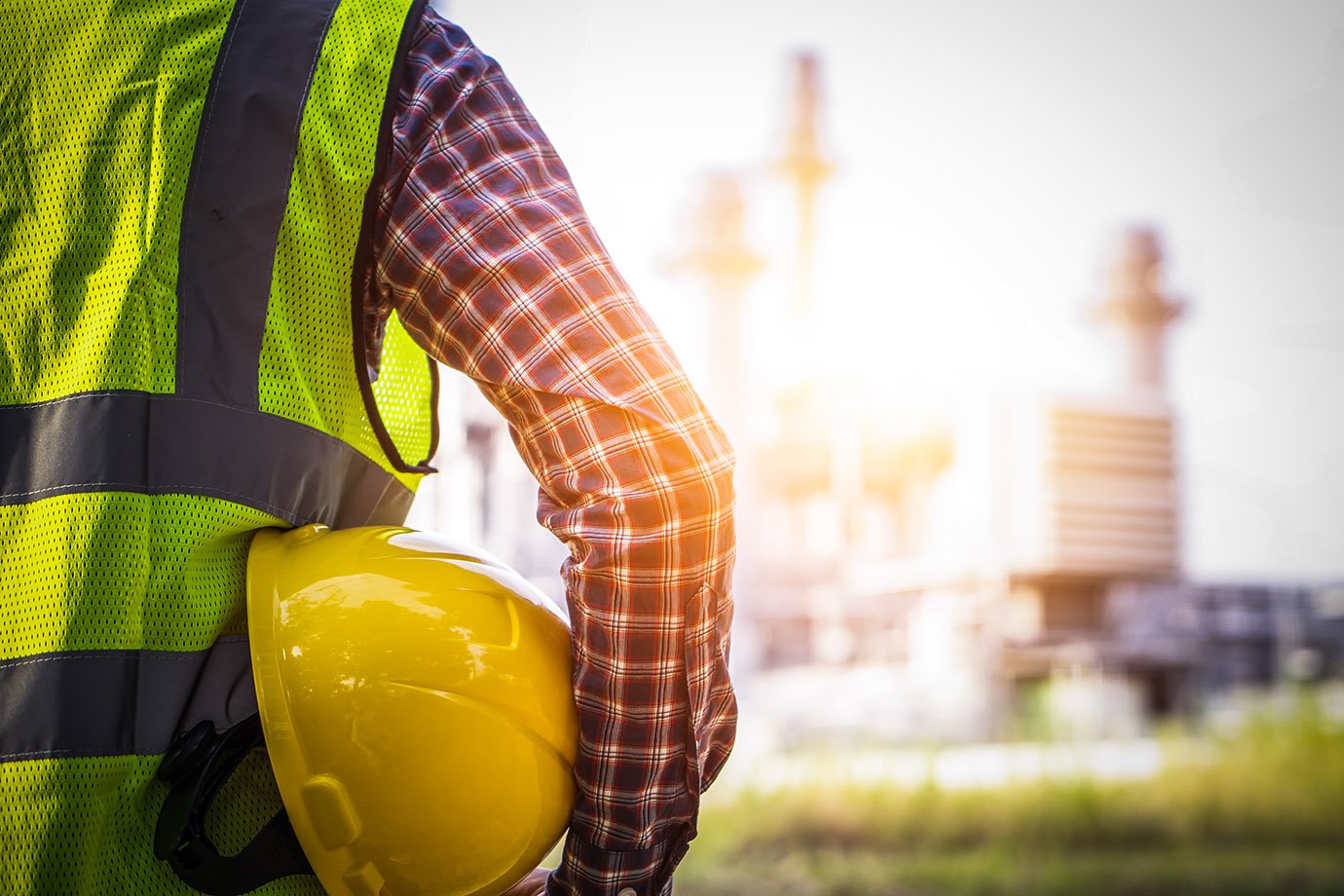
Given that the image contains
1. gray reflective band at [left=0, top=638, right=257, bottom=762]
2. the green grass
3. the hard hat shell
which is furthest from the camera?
the green grass

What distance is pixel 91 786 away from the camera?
1.05 m

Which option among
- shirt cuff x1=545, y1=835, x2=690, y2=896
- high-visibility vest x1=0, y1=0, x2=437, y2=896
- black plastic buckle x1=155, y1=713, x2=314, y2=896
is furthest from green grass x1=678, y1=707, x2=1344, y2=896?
high-visibility vest x1=0, y1=0, x2=437, y2=896

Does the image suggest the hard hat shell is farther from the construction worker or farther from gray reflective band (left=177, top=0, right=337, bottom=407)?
gray reflective band (left=177, top=0, right=337, bottom=407)

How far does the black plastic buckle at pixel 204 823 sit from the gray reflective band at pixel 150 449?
22 centimetres

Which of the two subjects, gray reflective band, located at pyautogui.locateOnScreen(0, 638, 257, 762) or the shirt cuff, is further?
the shirt cuff

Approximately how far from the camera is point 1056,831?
875 cm

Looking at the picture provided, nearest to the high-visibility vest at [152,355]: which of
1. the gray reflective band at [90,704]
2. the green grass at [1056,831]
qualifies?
the gray reflective band at [90,704]

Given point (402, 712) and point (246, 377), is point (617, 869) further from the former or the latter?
point (246, 377)

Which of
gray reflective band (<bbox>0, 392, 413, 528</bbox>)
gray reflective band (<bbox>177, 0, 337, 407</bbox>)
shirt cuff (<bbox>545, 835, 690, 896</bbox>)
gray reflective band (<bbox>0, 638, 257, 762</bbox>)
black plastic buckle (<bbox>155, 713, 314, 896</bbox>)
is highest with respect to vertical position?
gray reflective band (<bbox>177, 0, 337, 407</bbox>)

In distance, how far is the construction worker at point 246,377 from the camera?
107cm

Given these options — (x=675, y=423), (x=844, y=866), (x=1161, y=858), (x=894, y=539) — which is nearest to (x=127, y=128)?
(x=675, y=423)

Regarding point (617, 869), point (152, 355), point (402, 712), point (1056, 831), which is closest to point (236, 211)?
point (152, 355)

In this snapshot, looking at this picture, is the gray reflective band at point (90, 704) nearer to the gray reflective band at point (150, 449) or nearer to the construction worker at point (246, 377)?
the construction worker at point (246, 377)

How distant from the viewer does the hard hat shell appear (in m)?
1.17
